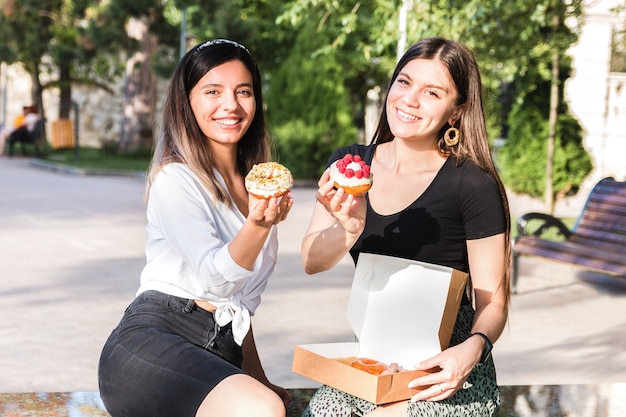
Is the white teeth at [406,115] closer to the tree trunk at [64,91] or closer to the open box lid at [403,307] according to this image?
the open box lid at [403,307]

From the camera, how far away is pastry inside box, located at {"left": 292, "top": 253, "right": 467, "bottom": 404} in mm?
2688

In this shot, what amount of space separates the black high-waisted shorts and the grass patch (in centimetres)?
1827

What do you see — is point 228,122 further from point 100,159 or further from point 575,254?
point 100,159

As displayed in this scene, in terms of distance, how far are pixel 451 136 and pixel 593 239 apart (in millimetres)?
5750

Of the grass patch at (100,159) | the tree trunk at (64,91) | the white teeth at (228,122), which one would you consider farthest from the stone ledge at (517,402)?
the tree trunk at (64,91)

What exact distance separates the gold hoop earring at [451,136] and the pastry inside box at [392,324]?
612 millimetres

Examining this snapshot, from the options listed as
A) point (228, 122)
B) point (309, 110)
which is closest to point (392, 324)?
point (228, 122)

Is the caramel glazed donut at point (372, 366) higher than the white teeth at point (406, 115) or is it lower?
lower

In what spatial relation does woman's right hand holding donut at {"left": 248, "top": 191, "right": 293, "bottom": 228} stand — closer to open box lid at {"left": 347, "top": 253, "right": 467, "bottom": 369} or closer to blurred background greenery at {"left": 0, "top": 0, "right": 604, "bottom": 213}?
open box lid at {"left": 347, "top": 253, "right": 467, "bottom": 369}

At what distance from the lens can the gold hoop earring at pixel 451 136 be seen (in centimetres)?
327

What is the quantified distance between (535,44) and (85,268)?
22.8ft

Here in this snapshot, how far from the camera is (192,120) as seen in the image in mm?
3303

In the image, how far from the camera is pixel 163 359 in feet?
9.34

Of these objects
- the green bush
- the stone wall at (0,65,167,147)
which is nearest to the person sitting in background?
the green bush
